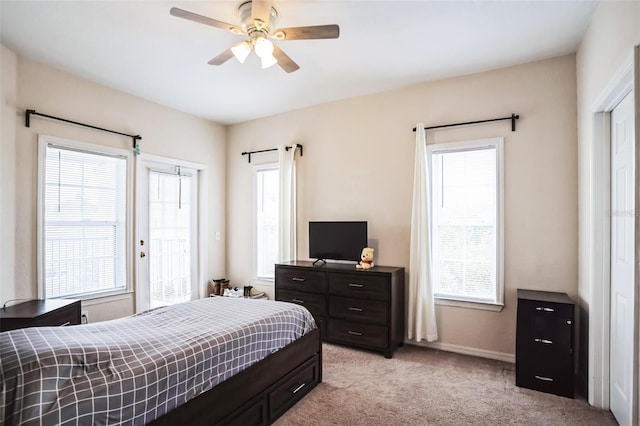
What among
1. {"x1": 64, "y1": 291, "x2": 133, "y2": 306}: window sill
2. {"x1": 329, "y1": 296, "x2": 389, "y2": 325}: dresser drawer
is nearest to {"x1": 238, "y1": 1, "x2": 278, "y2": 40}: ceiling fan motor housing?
{"x1": 329, "y1": 296, "x2": 389, "y2": 325}: dresser drawer

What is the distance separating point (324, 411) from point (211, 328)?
1.03 metres

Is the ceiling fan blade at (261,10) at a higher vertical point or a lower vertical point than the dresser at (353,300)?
higher

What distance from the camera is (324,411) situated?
238 cm

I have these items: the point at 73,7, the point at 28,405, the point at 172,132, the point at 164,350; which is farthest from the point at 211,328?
the point at 172,132

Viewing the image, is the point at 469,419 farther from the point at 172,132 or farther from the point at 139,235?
the point at 172,132

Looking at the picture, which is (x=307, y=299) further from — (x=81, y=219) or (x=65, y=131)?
(x=65, y=131)

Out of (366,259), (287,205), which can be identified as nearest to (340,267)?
(366,259)

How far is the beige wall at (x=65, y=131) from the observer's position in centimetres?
299

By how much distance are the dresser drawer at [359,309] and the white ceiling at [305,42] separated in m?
2.33

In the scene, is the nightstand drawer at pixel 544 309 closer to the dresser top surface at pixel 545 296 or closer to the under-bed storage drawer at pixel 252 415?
the dresser top surface at pixel 545 296

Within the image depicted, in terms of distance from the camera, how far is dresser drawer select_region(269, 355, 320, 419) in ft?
7.36

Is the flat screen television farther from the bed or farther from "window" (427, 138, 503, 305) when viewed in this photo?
the bed

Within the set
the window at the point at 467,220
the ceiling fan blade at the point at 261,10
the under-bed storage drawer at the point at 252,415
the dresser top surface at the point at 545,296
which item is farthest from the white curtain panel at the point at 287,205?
the dresser top surface at the point at 545,296

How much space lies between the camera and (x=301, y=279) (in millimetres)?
3854
